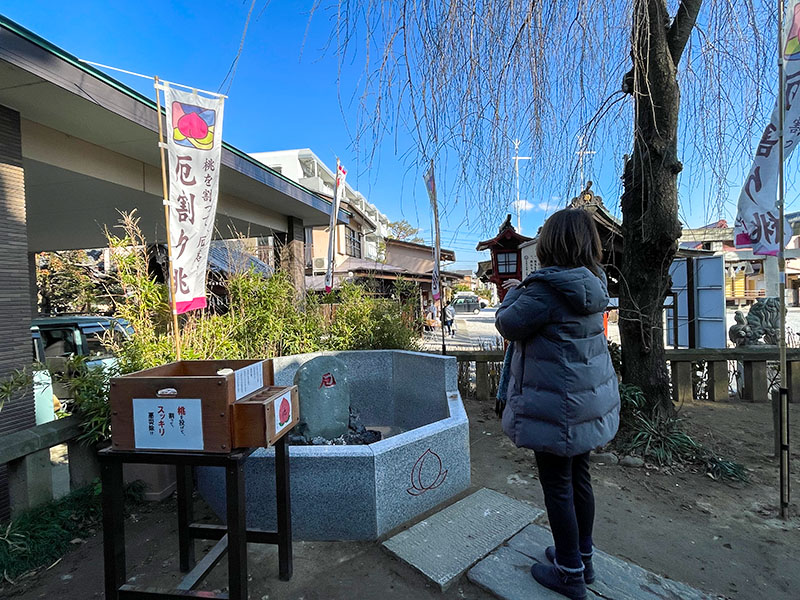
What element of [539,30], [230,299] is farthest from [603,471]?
[230,299]

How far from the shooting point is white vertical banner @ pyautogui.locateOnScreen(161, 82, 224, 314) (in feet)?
9.77

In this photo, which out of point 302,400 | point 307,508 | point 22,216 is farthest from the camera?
point 302,400

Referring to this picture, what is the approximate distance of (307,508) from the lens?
2475 mm

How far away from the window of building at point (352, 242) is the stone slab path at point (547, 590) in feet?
63.4

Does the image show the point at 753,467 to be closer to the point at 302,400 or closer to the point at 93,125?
the point at 302,400

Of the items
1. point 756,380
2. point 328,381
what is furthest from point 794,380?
point 328,381

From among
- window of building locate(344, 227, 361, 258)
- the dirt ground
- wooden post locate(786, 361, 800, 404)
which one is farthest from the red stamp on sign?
window of building locate(344, 227, 361, 258)

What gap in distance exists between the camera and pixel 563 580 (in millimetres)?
1953

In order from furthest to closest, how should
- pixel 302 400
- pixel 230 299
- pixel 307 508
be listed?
pixel 230 299
pixel 302 400
pixel 307 508

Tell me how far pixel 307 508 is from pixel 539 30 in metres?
2.68

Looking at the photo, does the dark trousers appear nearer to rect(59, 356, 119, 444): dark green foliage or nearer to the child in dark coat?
the child in dark coat

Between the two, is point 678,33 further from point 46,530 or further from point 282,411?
point 46,530

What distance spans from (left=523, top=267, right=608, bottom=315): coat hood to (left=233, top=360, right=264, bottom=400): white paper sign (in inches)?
53.2

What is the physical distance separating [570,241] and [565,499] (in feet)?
3.76
